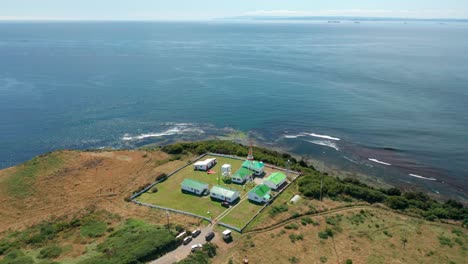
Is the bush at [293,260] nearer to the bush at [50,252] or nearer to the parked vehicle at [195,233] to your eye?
the parked vehicle at [195,233]

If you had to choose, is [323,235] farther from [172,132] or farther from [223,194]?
[172,132]

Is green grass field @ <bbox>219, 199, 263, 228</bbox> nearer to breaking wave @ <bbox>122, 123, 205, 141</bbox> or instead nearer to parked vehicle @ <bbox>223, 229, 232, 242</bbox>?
parked vehicle @ <bbox>223, 229, 232, 242</bbox>

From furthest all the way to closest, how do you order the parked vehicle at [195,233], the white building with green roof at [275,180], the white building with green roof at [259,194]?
the white building with green roof at [275,180]
the white building with green roof at [259,194]
the parked vehicle at [195,233]

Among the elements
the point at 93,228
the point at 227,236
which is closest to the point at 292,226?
the point at 227,236

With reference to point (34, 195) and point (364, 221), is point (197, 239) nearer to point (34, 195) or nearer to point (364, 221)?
point (364, 221)

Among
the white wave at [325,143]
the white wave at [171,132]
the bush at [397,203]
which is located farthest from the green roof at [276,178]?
the white wave at [171,132]

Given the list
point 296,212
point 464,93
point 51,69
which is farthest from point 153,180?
point 51,69

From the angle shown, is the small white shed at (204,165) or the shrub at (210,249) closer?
the shrub at (210,249)
